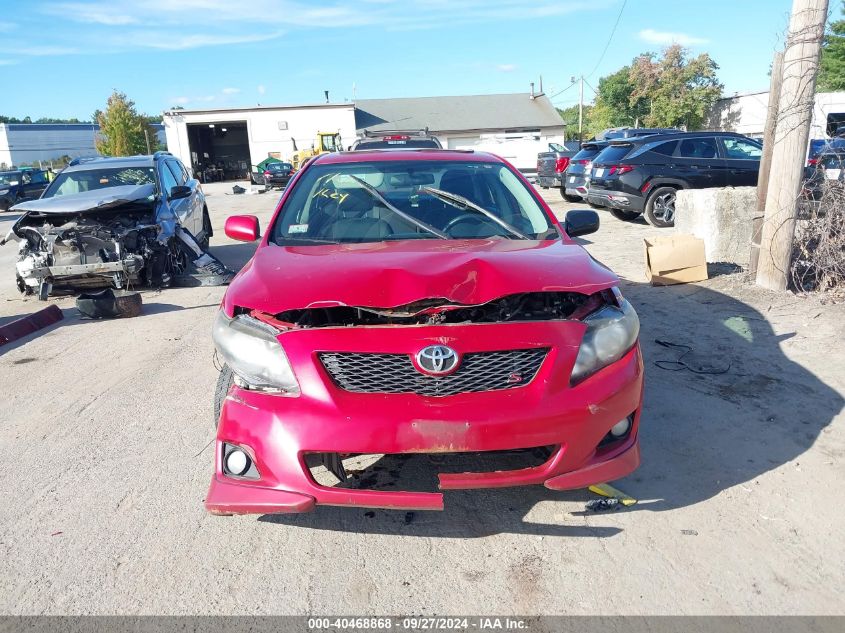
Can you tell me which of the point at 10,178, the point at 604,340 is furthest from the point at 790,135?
the point at 10,178

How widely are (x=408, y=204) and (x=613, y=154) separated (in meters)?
9.53

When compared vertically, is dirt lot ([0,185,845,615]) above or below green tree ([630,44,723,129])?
below

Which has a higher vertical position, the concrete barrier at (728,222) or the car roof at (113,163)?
the car roof at (113,163)

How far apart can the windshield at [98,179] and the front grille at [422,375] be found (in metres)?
7.89

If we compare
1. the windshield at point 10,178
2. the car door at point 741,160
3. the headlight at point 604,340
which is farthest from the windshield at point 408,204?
the windshield at point 10,178

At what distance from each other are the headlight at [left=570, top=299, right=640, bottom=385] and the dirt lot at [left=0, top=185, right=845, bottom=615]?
0.78m

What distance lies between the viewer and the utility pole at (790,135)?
5.99m

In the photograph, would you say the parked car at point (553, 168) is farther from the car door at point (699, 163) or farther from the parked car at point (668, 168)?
the car door at point (699, 163)

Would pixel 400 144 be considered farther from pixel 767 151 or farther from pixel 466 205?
pixel 466 205

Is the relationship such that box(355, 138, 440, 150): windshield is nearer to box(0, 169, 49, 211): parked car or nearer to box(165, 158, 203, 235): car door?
box(165, 158, 203, 235): car door

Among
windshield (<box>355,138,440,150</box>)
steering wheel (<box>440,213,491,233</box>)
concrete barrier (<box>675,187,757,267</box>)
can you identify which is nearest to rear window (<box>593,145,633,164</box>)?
windshield (<box>355,138,440,150</box>)

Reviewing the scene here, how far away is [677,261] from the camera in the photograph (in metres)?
7.12

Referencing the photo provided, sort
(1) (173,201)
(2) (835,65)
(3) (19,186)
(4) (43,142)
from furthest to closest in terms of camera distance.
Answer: (4) (43,142), (2) (835,65), (3) (19,186), (1) (173,201)

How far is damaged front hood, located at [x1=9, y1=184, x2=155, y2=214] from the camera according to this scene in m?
7.55
